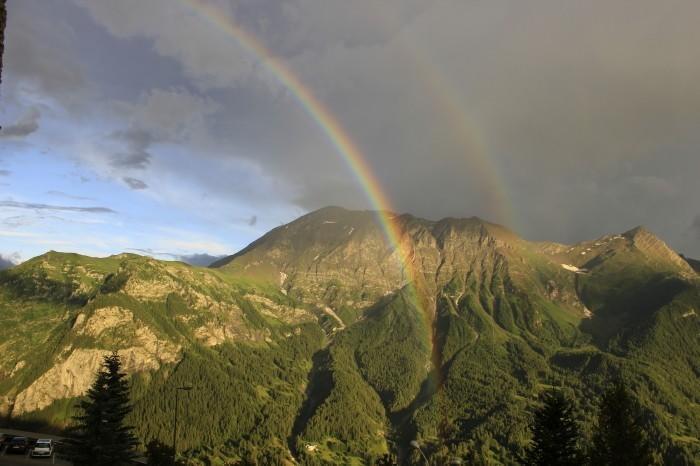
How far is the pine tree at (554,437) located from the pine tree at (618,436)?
4544mm

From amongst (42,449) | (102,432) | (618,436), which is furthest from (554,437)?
(42,449)

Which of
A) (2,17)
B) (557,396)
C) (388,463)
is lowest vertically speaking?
(388,463)

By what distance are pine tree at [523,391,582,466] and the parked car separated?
70.1 m

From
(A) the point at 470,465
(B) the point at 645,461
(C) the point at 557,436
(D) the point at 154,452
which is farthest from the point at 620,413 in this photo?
(D) the point at 154,452

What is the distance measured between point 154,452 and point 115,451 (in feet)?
60.0

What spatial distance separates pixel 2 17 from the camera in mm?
19422

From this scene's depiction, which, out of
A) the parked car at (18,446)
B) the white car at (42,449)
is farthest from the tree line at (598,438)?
the parked car at (18,446)

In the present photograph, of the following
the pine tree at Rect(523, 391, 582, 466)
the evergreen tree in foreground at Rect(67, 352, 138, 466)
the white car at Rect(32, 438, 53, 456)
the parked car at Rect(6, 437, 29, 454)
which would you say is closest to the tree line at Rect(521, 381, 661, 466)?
the pine tree at Rect(523, 391, 582, 466)

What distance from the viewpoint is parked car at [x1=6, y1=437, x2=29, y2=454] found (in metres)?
75.0

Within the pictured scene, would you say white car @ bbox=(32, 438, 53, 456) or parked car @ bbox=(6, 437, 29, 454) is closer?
white car @ bbox=(32, 438, 53, 456)

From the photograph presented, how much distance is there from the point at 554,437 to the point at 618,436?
813 centimetres

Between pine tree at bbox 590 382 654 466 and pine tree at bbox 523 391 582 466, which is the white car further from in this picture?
pine tree at bbox 590 382 654 466

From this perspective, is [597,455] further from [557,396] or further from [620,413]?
[557,396]

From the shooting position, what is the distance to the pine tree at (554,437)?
5314 cm
